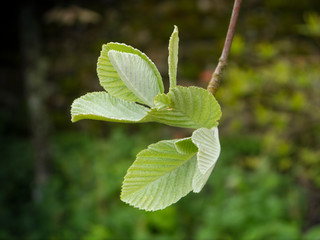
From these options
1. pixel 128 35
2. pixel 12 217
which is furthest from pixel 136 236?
pixel 128 35

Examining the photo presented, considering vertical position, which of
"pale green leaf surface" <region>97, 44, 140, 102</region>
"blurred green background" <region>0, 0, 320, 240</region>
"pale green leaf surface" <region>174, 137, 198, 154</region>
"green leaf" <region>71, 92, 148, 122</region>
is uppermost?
"pale green leaf surface" <region>97, 44, 140, 102</region>

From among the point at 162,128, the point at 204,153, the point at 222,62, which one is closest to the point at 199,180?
the point at 204,153

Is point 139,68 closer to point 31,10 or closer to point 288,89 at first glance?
point 288,89

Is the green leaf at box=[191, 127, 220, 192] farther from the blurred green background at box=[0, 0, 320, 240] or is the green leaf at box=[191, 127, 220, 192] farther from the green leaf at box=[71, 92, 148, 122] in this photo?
the blurred green background at box=[0, 0, 320, 240]

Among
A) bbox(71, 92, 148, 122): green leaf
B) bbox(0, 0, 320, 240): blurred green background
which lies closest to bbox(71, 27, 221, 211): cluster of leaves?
bbox(71, 92, 148, 122): green leaf

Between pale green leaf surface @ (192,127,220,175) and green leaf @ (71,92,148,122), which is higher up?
green leaf @ (71,92,148,122)
